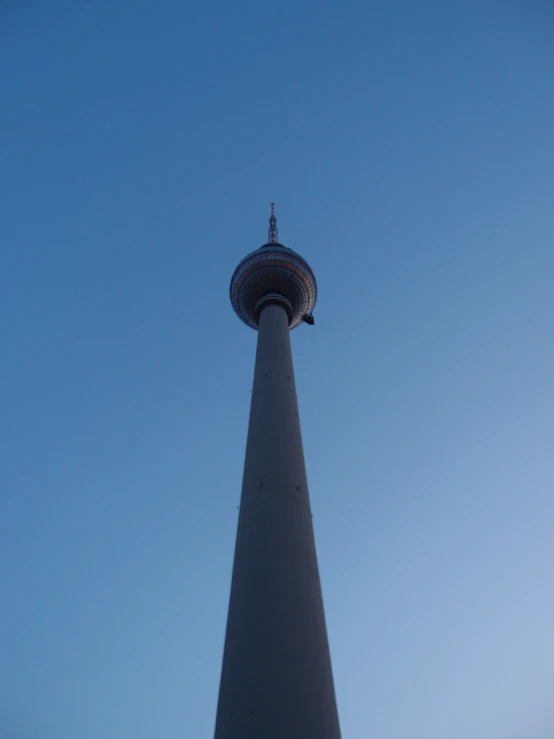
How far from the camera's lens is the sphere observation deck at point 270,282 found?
34531 millimetres

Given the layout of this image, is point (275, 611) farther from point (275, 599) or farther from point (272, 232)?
point (272, 232)

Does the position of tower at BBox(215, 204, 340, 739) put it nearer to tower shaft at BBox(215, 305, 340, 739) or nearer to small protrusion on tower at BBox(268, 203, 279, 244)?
tower shaft at BBox(215, 305, 340, 739)

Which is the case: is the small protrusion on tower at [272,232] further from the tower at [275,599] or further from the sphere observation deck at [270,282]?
the tower at [275,599]


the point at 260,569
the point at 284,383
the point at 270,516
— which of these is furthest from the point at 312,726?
the point at 284,383

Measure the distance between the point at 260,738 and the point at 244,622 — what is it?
328 cm

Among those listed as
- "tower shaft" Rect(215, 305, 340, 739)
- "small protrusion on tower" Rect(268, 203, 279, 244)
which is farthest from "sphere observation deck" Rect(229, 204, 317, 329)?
"tower shaft" Rect(215, 305, 340, 739)

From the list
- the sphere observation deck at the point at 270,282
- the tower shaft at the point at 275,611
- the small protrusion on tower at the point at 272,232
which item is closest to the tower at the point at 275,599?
the tower shaft at the point at 275,611

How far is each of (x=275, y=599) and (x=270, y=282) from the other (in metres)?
22.5

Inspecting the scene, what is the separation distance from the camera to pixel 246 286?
34656 mm

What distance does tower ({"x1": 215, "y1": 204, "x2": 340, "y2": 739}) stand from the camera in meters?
13.7

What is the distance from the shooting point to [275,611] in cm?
1584

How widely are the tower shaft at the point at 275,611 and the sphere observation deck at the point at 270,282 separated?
42.3ft

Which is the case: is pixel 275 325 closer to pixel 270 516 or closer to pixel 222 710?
pixel 270 516

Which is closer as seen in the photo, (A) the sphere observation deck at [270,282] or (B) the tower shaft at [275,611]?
(B) the tower shaft at [275,611]
